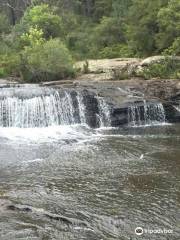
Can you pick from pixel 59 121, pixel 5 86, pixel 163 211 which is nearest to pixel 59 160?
pixel 163 211

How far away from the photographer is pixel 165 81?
87.1 ft

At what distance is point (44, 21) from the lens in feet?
130

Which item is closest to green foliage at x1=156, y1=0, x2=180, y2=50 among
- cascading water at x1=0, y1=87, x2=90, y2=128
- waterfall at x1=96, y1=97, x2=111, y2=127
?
waterfall at x1=96, y1=97, x2=111, y2=127

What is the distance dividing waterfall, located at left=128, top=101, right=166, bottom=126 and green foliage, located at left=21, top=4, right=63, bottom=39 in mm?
17462

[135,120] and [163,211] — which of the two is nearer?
[163,211]

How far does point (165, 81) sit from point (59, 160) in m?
11.8

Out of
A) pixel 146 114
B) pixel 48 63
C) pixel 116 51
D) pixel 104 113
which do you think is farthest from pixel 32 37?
pixel 146 114

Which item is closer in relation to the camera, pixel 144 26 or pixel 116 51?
pixel 144 26

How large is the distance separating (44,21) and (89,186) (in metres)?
28.0

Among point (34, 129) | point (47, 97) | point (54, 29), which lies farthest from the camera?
point (54, 29)

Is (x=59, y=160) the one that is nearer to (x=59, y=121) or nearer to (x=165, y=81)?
(x=59, y=121)

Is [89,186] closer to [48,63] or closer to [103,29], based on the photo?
[48,63]

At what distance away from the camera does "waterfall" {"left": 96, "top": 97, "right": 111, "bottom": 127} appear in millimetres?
23922

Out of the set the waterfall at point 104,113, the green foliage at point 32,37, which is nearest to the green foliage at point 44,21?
the green foliage at point 32,37
